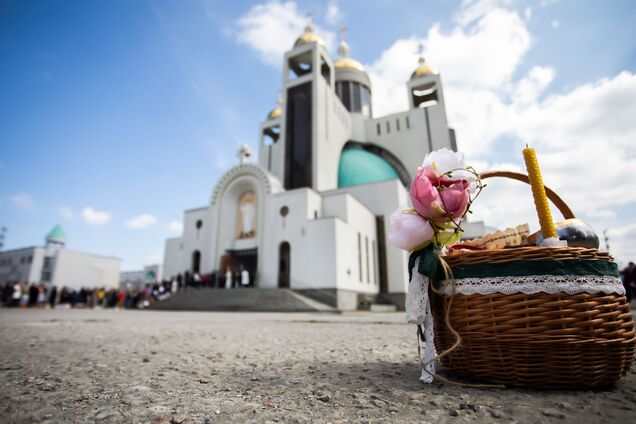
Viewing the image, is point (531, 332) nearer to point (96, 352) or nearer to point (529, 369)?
point (529, 369)

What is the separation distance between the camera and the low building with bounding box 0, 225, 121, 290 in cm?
3741

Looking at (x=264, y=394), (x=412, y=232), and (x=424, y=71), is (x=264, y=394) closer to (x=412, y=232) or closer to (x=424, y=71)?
(x=412, y=232)

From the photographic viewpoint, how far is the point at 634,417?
3.29 feet

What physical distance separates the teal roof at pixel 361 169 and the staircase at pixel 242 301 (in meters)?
9.91

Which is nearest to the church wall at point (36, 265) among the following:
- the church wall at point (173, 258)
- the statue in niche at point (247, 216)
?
the church wall at point (173, 258)

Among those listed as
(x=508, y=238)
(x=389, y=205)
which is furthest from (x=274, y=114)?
(x=508, y=238)

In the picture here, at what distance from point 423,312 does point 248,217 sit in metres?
17.8

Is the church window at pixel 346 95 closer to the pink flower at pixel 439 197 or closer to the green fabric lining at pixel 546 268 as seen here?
the pink flower at pixel 439 197

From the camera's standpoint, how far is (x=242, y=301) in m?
13.7

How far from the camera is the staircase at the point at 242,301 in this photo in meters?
13.0

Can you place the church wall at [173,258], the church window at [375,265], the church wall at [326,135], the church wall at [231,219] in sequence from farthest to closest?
1. the church wall at [173,258]
2. the church wall at [326,135]
3. the church window at [375,265]
4. the church wall at [231,219]

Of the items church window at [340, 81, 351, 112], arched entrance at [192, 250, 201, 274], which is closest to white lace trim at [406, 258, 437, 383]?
arched entrance at [192, 250, 201, 274]

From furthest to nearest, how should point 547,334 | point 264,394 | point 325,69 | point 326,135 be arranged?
point 325,69 < point 326,135 < point 264,394 < point 547,334

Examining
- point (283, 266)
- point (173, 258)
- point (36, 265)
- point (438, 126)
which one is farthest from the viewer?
point (36, 265)
